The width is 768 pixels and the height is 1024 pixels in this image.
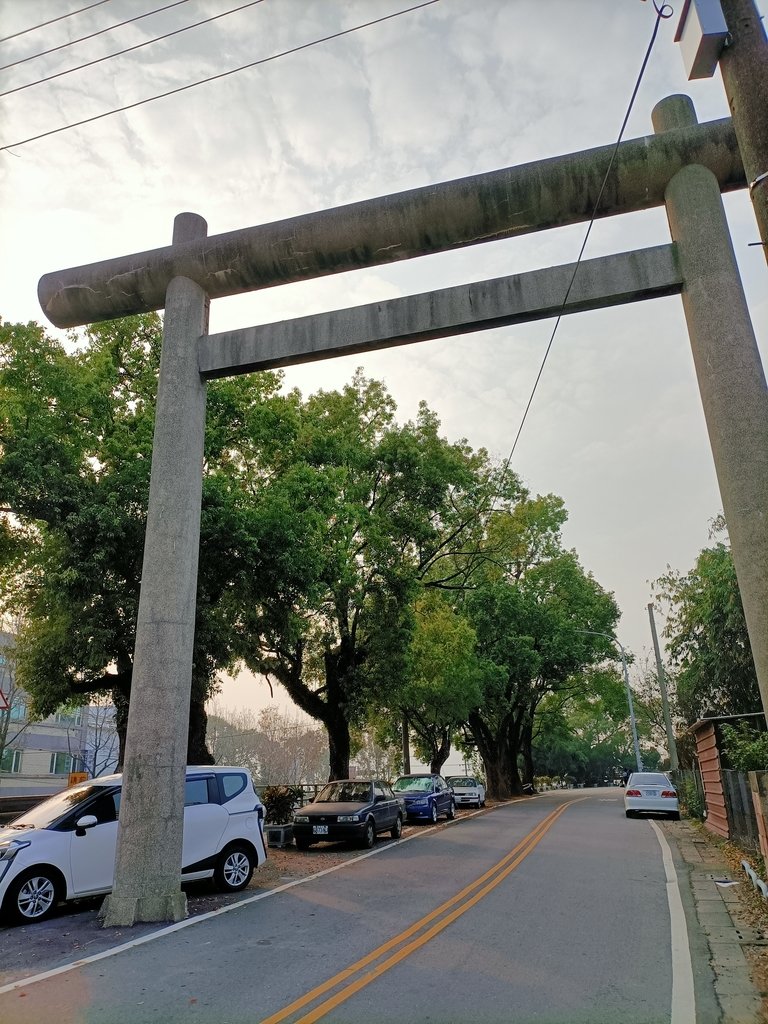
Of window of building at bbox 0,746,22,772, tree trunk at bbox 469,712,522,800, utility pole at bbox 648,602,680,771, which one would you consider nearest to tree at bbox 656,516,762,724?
utility pole at bbox 648,602,680,771

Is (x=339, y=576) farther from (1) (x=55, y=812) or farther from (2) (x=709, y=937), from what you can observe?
(2) (x=709, y=937)

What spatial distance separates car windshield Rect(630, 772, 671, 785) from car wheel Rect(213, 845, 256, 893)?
16.8 m

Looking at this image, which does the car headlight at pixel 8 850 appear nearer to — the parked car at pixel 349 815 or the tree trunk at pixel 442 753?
the parked car at pixel 349 815

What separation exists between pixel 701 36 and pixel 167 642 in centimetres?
841

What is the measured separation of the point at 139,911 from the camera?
8.23 meters

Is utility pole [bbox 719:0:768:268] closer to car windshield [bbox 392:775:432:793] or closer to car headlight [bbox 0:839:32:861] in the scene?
car headlight [bbox 0:839:32:861]

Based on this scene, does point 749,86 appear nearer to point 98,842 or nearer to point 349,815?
point 98,842

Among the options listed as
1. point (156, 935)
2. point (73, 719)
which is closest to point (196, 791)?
point (156, 935)

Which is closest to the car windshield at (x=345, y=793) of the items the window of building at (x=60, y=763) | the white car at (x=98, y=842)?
the white car at (x=98, y=842)

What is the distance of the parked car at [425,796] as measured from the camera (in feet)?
76.5

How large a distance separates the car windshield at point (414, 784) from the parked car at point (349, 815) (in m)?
6.37

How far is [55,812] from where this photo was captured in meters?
9.61

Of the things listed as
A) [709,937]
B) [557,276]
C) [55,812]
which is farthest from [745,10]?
[55,812]

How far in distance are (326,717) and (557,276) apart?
1813 centimetres
